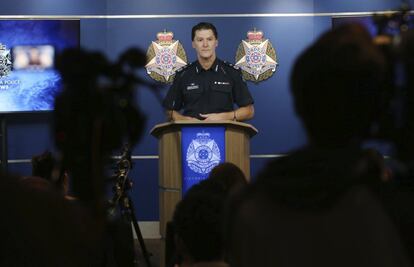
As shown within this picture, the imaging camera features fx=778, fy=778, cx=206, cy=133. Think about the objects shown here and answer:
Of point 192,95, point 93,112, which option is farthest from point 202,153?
point 93,112

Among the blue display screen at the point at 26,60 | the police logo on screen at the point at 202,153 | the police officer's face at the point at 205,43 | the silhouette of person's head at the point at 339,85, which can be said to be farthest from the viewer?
the blue display screen at the point at 26,60

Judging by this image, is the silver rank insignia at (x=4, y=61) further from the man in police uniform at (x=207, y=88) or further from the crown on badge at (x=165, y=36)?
the man in police uniform at (x=207, y=88)

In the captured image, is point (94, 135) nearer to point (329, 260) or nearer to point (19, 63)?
point (329, 260)

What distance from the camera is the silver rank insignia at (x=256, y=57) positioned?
26.3 feet

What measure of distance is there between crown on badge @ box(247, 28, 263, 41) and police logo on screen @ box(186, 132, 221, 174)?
3.03 m

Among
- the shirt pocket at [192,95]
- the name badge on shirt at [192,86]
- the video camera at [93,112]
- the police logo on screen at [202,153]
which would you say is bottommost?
the police logo on screen at [202,153]

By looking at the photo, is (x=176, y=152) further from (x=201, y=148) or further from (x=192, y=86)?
(x=192, y=86)

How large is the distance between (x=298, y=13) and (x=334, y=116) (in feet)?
23.3

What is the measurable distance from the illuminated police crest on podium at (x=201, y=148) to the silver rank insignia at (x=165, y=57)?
110 inches

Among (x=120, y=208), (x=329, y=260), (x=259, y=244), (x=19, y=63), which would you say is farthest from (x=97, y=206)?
(x=19, y=63)

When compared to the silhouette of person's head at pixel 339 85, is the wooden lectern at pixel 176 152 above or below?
below

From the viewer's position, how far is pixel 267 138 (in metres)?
8.02

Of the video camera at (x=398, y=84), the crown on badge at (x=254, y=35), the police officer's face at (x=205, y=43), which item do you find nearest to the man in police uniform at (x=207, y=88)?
the police officer's face at (x=205, y=43)

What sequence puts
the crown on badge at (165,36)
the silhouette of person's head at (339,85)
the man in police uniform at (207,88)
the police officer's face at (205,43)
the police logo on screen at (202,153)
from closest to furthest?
the silhouette of person's head at (339,85)
the police logo on screen at (202,153)
the man in police uniform at (207,88)
the police officer's face at (205,43)
the crown on badge at (165,36)
